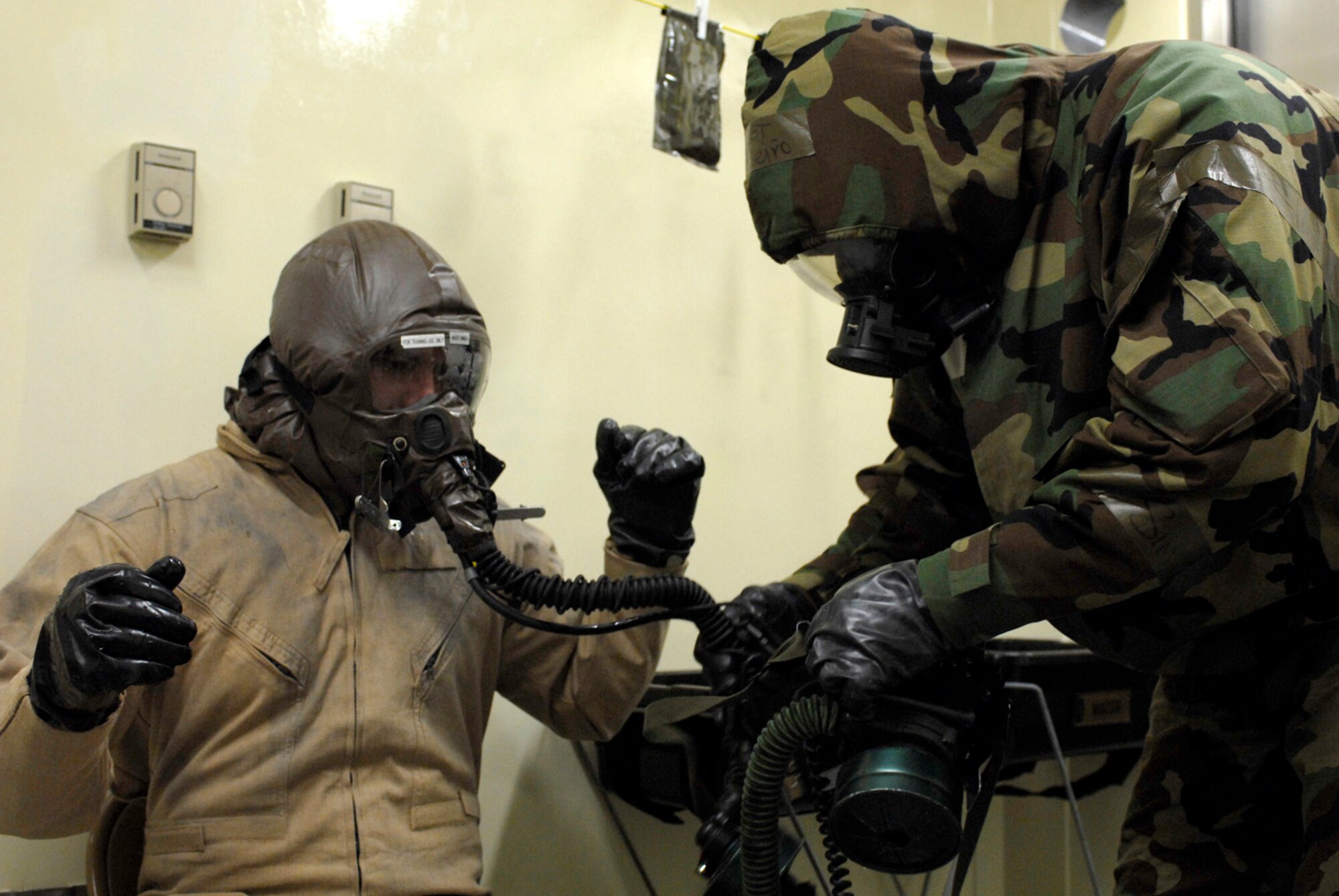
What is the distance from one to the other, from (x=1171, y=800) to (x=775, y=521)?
4.14 ft

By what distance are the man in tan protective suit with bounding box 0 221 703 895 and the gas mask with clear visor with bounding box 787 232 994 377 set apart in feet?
1.40

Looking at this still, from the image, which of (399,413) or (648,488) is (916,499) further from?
(399,413)

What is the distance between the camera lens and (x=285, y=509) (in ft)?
5.54

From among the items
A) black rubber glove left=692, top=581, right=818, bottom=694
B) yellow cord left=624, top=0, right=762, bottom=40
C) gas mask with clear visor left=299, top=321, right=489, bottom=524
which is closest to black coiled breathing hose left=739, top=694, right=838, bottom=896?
black rubber glove left=692, top=581, right=818, bottom=694

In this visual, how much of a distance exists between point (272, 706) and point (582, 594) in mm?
434

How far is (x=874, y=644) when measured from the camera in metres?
1.14

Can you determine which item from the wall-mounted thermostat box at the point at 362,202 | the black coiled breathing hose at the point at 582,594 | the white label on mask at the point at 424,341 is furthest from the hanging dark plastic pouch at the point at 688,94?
the black coiled breathing hose at the point at 582,594

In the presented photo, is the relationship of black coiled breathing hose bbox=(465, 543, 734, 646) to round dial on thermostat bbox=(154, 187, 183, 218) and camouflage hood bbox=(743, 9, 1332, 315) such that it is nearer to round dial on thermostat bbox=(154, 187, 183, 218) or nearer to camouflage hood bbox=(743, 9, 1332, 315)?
camouflage hood bbox=(743, 9, 1332, 315)

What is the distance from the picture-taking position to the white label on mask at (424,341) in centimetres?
169

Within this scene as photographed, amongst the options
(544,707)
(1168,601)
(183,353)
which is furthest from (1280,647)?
(183,353)

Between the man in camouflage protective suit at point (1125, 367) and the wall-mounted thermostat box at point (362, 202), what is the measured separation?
0.88 meters

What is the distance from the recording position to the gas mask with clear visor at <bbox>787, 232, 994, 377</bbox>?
140 centimetres

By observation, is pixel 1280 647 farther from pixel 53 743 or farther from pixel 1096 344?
pixel 53 743

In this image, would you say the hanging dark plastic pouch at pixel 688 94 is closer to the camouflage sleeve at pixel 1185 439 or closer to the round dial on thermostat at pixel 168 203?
the round dial on thermostat at pixel 168 203
